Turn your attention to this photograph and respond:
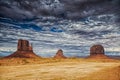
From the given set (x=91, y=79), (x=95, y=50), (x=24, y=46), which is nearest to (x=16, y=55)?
(x=24, y=46)

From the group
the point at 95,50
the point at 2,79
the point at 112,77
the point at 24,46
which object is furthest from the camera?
the point at 95,50

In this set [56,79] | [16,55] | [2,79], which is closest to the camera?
[56,79]

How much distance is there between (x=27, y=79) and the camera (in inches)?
288

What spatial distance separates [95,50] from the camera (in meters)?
38.0

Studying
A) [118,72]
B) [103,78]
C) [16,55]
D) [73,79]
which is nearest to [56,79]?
[73,79]

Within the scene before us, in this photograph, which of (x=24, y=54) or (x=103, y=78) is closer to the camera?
(x=103, y=78)

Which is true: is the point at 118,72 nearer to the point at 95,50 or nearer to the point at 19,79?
the point at 19,79

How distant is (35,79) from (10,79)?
101cm

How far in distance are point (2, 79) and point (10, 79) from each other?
0.53 meters

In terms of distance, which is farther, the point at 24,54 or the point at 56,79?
the point at 24,54

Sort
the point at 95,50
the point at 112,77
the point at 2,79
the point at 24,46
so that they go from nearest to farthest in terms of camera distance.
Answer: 1. the point at 112,77
2. the point at 2,79
3. the point at 24,46
4. the point at 95,50

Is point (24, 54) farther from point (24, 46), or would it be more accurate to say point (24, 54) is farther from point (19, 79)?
point (19, 79)

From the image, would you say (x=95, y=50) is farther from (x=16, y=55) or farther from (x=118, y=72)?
(x=118, y=72)

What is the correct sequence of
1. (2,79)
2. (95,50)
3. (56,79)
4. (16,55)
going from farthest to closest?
(95,50) → (16,55) → (2,79) → (56,79)
